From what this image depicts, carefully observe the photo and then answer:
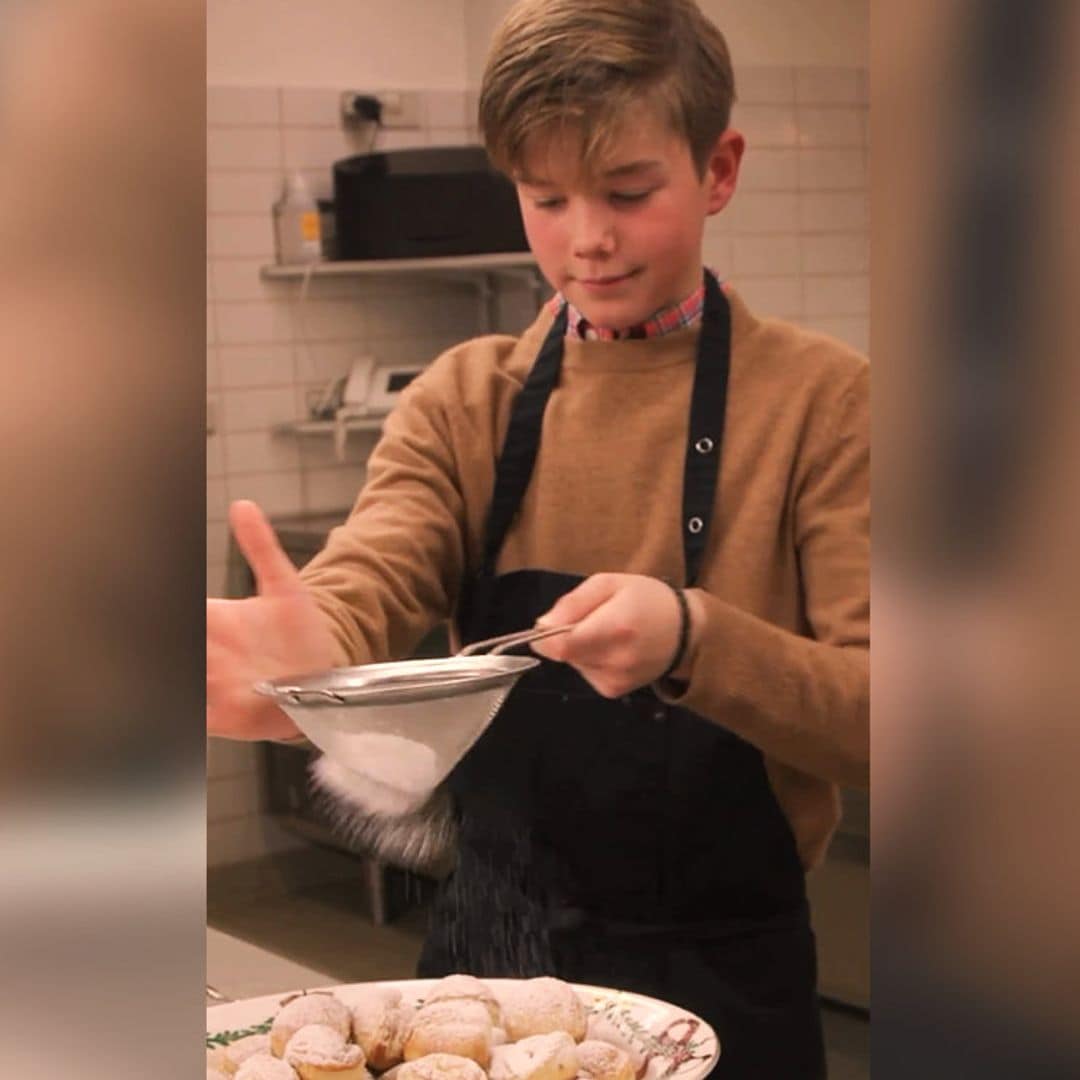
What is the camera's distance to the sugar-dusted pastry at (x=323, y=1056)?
0.66m

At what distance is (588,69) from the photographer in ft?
2.35

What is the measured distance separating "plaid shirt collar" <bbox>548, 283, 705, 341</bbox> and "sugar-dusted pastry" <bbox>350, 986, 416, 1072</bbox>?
0.31 meters

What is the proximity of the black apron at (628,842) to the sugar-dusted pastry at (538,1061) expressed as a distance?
2.5 inches

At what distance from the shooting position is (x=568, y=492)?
29.0 inches

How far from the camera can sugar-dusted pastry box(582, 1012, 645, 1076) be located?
2.31 feet

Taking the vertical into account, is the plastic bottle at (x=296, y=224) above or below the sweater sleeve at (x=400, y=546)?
above

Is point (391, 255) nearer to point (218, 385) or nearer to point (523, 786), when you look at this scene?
point (218, 385)

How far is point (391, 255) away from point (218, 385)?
0.11 metres

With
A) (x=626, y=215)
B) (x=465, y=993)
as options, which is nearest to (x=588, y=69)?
(x=626, y=215)

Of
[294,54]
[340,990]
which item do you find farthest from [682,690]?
[294,54]

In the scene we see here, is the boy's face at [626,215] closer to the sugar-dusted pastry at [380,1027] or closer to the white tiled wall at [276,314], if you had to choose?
the white tiled wall at [276,314]

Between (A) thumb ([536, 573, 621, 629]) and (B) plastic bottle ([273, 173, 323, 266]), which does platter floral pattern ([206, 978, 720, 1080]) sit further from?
(B) plastic bottle ([273, 173, 323, 266])

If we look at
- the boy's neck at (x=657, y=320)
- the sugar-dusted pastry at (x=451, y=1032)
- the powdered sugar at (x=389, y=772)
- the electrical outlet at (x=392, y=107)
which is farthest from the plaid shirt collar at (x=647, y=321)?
the sugar-dusted pastry at (x=451, y=1032)

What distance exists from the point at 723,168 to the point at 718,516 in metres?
0.16
